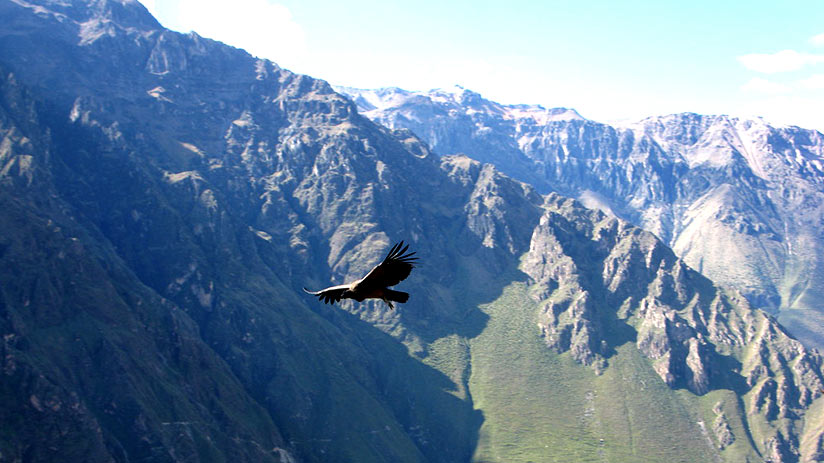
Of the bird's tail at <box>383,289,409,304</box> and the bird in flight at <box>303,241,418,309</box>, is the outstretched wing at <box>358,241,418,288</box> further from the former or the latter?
the bird's tail at <box>383,289,409,304</box>

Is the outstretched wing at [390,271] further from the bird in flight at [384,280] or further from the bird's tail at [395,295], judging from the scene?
the bird's tail at [395,295]

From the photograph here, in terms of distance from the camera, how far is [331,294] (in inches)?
1602

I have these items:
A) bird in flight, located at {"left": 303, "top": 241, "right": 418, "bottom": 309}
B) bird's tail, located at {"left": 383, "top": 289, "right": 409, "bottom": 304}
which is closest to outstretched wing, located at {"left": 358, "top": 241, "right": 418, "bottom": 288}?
bird in flight, located at {"left": 303, "top": 241, "right": 418, "bottom": 309}

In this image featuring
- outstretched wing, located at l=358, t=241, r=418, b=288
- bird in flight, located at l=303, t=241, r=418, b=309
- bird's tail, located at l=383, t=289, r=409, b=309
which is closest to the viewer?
bird's tail, located at l=383, t=289, r=409, b=309

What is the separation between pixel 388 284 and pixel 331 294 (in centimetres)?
351

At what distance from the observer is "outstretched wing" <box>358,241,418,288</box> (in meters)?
38.0

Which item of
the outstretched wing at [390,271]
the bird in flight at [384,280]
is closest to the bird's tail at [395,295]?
the bird in flight at [384,280]

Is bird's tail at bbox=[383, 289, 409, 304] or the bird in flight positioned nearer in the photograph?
bird's tail at bbox=[383, 289, 409, 304]

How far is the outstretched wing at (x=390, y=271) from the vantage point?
125ft

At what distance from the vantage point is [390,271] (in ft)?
127

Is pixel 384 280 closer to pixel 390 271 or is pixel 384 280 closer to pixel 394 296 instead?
pixel 390 271

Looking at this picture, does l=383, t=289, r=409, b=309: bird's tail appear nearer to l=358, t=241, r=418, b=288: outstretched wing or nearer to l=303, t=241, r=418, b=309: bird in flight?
l=303, t=241, r=418, b=309: bird in flight

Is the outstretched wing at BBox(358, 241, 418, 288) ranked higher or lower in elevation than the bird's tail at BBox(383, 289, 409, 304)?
higher

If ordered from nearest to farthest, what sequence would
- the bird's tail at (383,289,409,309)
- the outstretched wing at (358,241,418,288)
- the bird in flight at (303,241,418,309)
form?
1. the bird's tail at (383,289,409,309)
2. the outstretched wing at (358,241,418,288)
3. the bird in flight at (303,241,418,309)
